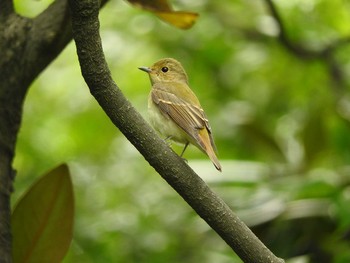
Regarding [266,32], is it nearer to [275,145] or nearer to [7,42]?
[275,145]

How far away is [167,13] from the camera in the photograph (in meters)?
2.73

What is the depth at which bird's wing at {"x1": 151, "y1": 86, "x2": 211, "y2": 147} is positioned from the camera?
2.61 meters

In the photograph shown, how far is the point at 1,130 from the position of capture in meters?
2.47

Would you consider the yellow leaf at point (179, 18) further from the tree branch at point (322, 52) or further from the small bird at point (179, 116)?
the tree branch at point (322, 52)

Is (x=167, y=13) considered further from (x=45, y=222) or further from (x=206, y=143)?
(x=45, y=222)

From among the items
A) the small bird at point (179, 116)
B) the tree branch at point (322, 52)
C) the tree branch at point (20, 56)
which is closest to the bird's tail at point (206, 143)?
the small bird at point (179, 116)

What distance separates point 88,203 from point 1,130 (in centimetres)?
161

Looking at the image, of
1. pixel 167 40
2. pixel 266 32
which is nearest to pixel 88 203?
pixel 167 40

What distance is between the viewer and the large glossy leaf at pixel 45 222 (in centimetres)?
248

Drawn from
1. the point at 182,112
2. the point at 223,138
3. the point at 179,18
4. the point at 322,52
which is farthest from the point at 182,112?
the point at 322,52

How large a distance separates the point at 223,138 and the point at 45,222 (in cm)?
224

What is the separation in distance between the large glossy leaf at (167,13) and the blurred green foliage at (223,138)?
3.13ft

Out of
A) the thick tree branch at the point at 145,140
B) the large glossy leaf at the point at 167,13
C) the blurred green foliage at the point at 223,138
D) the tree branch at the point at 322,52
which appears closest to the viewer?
the thick tree branch at the point at 145,140

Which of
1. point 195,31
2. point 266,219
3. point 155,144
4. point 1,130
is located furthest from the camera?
point 195,31
